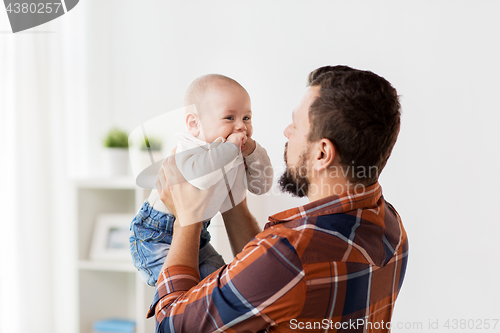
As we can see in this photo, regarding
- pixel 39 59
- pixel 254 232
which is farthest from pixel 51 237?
pixel 254 232

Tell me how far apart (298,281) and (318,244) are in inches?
3.2

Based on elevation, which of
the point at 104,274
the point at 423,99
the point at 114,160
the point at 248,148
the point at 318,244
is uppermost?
the point at 423,99

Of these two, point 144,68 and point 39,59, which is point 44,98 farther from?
point 144,68

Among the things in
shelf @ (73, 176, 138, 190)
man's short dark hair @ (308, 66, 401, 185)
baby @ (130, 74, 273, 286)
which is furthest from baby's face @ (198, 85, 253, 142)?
shelf @ (73, 176, 138, 190)

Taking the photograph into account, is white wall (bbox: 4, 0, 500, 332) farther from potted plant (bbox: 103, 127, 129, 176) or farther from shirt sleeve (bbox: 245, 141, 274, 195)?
shirt sleeve (bbox: 245, 141, 274, 195)

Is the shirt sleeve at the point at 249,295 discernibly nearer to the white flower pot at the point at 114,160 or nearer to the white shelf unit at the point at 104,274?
the white shelf unit at the point at 104,274

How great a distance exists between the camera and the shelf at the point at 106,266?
7.00 feet

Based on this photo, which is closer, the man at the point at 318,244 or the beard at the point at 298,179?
the man at the point at 318,244

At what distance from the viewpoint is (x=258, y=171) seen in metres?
1.14

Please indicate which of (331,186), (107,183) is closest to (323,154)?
(331,186)

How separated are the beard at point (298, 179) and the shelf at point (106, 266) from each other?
130 centimetres

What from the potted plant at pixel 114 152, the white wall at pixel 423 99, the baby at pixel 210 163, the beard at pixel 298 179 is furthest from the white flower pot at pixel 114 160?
the beard at pixel 298 179

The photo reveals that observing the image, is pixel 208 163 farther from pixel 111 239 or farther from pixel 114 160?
pixel 111 239

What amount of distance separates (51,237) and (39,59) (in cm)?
90
